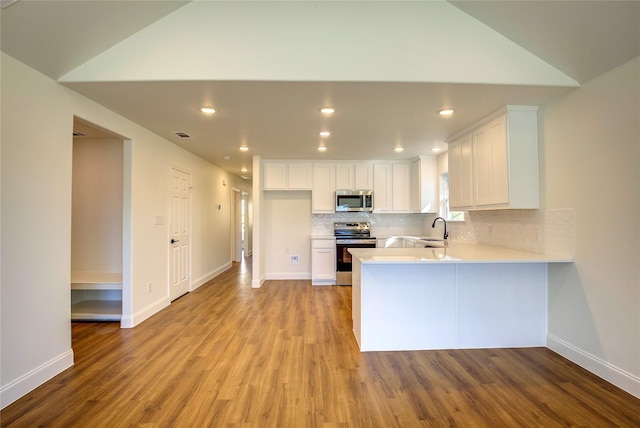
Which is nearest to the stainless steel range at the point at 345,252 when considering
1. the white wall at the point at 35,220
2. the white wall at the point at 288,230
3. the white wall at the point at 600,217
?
the white wall at the point at 288,230

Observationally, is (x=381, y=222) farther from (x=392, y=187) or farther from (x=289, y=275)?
(x=289, y=275)

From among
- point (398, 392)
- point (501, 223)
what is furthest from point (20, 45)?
point (501, 223)

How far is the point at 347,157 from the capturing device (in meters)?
5.10

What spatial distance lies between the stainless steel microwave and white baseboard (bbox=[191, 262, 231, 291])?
8.97 feet

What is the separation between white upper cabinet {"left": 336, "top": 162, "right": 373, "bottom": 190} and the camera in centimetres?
540

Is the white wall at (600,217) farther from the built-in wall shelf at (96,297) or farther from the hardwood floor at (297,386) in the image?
the built-in wall shelf at (96,297)

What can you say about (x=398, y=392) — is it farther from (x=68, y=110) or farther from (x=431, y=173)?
(x=431, y=173)

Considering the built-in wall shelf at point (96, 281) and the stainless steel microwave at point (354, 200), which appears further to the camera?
the stainless steel microwave at point (354, 200)

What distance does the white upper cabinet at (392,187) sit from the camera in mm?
5441

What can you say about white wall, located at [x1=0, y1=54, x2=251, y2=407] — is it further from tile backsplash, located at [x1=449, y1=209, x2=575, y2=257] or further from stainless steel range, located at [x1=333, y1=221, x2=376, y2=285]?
tile backsplash, located at [x1=449, y1=209, x2=575, y2=257]

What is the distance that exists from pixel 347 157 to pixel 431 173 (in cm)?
144

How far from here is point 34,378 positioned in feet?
6.89

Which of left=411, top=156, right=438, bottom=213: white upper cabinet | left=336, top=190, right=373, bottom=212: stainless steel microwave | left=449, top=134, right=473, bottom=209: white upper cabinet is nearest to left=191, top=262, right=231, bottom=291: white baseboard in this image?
left=336, top=190, right=373, bottom=212: stainless steel microwave

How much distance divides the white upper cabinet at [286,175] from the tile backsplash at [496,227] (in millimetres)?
772
